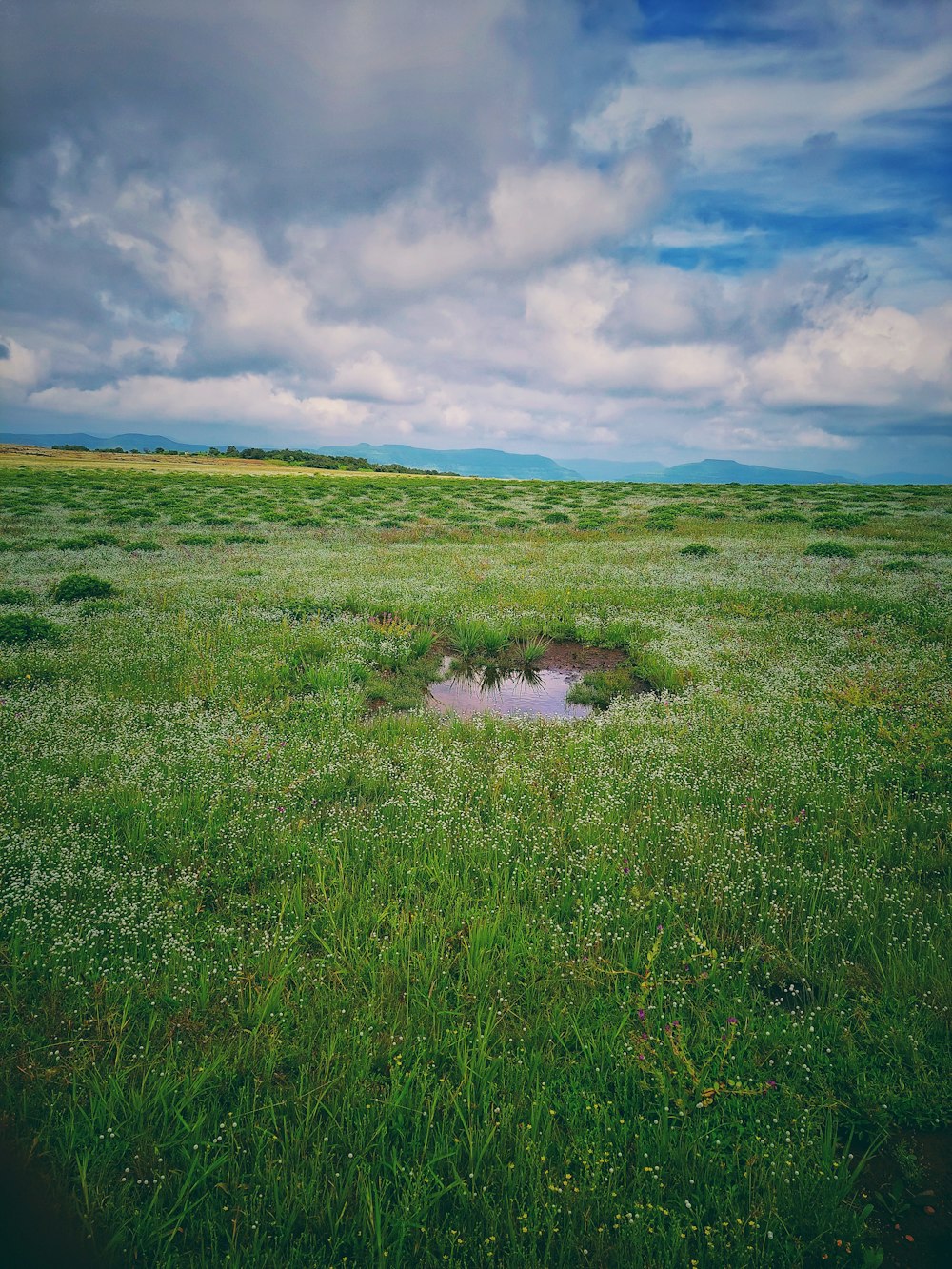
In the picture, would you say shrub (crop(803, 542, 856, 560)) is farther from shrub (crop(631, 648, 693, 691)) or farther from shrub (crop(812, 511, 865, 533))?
shrub (crop(631, 648, 693, 691))

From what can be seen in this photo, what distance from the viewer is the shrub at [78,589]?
1415 cm

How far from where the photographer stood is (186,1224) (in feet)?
8.73

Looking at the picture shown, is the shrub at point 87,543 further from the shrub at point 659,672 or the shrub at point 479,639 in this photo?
the shrub at point 659,672

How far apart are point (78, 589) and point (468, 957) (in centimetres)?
1484

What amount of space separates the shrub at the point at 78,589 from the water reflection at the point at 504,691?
997cm

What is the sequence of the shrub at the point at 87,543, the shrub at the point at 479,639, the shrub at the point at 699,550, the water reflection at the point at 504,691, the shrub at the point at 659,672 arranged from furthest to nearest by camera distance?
the shrub at the point at 87,543 < the shrub at the point at 699,550 < the shrub at the point at 479,639 < the shrub at the point at 659,672 < the water reflection at the point at 504,691

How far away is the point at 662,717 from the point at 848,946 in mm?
4068

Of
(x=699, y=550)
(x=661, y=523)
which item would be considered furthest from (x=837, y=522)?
(x=699, y=550)

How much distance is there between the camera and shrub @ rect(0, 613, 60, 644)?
10750 millimetres

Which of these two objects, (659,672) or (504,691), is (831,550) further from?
(504,691)

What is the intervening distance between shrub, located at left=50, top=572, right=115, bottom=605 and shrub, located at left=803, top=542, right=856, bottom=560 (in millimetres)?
23840

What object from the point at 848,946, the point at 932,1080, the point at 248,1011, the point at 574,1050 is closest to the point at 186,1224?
the point at 248,1011

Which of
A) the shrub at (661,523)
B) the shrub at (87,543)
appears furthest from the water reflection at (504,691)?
the shrub at (661,523)

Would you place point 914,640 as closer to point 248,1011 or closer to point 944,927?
point 944,927
